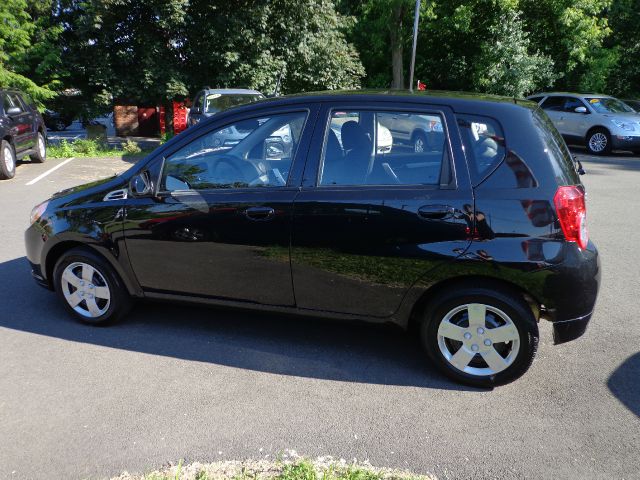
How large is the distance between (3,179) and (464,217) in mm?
11005

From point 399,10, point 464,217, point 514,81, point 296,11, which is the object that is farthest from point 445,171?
point 399,10

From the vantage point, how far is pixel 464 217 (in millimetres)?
3424

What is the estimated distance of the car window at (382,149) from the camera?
3600mm

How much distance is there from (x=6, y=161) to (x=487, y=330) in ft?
36.1

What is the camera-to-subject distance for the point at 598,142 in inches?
644

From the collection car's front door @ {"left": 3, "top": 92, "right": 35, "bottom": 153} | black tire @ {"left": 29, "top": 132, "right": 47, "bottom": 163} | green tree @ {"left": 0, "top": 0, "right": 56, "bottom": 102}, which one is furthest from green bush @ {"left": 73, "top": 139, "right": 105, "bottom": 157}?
car's front door @ {"left": 3, "top": 92, "right": 35, "bottom": 153}

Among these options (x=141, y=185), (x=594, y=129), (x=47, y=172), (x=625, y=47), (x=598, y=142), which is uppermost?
(x=141, y=185)

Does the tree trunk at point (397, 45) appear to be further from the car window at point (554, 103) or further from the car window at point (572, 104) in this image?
the car window at point (572, 104)

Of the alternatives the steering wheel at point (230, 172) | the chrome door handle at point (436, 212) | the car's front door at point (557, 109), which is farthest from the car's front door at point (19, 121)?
the car's front door at point (557, 109)

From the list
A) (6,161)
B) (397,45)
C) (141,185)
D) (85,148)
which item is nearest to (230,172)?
(141,185)

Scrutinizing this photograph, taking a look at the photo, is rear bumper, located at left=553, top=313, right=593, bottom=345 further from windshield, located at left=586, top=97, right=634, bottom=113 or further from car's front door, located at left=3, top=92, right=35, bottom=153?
windshield, located at left=586, top=97, right=634, bottom=113

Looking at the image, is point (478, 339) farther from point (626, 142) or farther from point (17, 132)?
point (626, 142)

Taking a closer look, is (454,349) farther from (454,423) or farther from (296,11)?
(296,11)

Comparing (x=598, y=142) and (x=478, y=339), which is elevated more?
(x=478, y=339)
